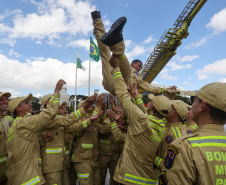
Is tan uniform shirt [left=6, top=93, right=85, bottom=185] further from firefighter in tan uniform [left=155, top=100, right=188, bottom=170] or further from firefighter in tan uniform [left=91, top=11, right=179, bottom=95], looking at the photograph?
firefighter in tan uniform [left=155, top=100, right=188, bottom=170]

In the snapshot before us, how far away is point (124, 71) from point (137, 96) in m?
0.54

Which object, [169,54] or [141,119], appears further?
[169,54]

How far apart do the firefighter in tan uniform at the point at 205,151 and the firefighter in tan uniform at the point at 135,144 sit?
1.03 meters

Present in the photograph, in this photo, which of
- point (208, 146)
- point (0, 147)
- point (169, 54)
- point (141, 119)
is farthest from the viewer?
point (169, 54)

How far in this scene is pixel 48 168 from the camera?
3465 mm

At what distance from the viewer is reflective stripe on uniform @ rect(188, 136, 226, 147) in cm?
136

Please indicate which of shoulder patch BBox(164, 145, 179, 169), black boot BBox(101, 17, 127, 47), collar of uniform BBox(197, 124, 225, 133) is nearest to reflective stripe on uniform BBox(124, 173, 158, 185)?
shoulder patch BBox(164, 145, 179, 169)

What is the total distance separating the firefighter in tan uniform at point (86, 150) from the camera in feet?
13.3

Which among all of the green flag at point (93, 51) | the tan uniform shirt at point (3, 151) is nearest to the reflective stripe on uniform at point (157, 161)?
the tan uniform shirt at point (3, 151)

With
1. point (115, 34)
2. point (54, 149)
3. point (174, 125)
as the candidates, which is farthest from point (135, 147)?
point (54, 149)

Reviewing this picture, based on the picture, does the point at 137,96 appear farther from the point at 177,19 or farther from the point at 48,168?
the point at 177,19

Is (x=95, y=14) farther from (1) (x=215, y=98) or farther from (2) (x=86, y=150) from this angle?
(2) (x=86, y=150)

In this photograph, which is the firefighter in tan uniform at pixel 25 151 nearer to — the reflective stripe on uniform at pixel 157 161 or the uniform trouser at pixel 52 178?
the uniform trouser at pixel 52 178

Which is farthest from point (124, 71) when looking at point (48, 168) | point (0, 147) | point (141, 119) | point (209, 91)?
point (0, 147)
